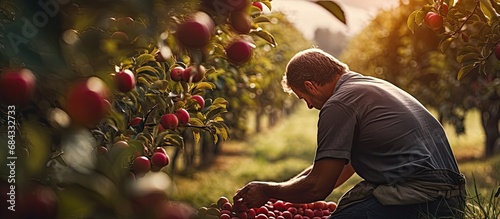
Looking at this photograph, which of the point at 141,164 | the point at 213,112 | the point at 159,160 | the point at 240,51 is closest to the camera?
the point at 240,51

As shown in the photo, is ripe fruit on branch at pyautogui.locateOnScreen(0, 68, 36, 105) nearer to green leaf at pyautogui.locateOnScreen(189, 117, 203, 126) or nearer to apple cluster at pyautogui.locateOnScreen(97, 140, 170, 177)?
apple cluster at pyautogui.locateOnScreen(97, 140, 170, 177)

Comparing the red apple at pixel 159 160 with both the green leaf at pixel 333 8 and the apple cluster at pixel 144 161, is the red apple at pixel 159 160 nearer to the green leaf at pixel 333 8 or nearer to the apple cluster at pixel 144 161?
the apple cluster at pixel 144 161

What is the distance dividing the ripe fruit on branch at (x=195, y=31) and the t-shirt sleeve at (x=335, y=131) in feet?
5.71

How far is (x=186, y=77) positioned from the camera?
2.66 metres

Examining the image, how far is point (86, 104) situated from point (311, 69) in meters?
2.21

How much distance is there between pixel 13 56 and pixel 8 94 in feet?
0.23

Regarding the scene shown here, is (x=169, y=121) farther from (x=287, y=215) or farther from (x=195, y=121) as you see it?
(x=287, y=215)

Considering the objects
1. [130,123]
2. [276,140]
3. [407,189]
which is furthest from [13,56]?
[276,140]

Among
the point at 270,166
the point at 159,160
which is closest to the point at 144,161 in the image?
the point at 159,160

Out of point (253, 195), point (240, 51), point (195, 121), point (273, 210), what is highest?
point (240, 51)

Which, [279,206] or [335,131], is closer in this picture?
[335,131]

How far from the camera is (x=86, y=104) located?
1.02 m

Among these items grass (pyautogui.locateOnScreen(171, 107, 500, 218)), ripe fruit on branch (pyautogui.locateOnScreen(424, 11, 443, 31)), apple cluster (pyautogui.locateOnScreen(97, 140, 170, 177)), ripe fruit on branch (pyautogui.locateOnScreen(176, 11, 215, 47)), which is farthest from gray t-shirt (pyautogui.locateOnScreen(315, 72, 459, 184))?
grass (pyautogui.locateOnScreen(171, 107, 500, 218))

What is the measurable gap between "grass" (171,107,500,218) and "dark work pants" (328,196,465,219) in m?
3.96
